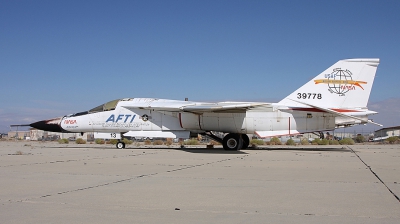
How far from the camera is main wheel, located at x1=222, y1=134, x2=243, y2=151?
19.0 m

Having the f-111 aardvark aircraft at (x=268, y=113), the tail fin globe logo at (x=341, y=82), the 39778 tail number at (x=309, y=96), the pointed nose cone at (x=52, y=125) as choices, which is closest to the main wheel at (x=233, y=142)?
the f-111 aardvark aircraft at (x=268, y=113)

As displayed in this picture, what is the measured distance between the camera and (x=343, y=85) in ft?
59.1

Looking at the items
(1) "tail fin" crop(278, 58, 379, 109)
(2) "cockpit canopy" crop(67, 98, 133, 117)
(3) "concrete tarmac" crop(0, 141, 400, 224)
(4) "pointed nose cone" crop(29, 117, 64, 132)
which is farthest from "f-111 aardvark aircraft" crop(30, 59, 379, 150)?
(3) "concrete tarmac" crop(0, 141, 400, 224)

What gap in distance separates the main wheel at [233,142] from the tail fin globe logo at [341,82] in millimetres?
4880

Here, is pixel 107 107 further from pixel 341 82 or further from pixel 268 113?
pixel 341 82

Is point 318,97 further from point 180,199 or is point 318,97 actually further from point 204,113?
point 180,199

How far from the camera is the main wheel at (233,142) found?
19000mm

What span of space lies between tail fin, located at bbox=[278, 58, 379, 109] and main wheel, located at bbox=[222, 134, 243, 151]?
3059 mm

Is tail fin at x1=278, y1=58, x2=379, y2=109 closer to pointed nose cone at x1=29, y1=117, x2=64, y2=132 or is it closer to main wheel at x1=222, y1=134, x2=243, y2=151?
main wheel at x1=222, y1=134, x2=243, y2=151

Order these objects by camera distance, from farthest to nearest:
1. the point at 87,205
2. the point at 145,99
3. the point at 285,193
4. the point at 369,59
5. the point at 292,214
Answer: the point at 145,99 → the point at 369,59 → the point at 285,193 → the point at 87,205 → the point at 292,214

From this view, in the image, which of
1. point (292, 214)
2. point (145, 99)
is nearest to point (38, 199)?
point (292, 214)

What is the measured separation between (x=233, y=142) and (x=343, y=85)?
577cm

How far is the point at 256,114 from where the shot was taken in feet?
60.8

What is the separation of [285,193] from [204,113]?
1276 cm
